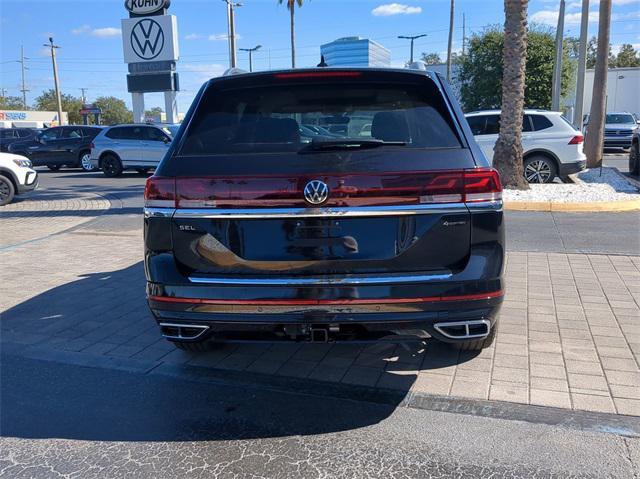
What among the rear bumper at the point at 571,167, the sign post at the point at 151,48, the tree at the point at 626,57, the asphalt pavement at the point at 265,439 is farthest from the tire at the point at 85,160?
the tree at the point at 626,57

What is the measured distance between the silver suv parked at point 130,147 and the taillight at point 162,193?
51.8 feet

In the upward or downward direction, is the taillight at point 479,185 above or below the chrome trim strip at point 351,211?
above

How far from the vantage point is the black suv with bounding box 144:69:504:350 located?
9.87ft

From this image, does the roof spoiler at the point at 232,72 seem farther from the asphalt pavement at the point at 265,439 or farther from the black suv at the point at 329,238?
the asphalt pavement at the point at 265,439

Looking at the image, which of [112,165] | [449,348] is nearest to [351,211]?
[449,348]

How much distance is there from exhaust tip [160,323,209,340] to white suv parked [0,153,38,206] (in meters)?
11.4

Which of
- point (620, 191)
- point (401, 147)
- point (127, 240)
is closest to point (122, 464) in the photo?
point (401, 147)

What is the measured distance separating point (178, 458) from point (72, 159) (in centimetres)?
2120

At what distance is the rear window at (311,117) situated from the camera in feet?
10.8

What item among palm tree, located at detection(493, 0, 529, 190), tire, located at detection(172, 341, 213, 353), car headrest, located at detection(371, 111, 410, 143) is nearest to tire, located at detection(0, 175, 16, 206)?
tire, located at detection(172, 341, 213, 353)

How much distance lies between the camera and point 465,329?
3.18 m

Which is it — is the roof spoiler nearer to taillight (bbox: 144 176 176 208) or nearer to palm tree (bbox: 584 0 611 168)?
taillight (bbox: 144 176 176 208)

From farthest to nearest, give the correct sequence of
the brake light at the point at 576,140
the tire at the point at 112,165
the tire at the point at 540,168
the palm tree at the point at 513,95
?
the tire at the point at 112,165 → the tire at the point at 540,168 → the brake light at the point at 576,140 → the palm tree at the point at 513,95

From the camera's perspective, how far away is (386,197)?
9.80 ft
